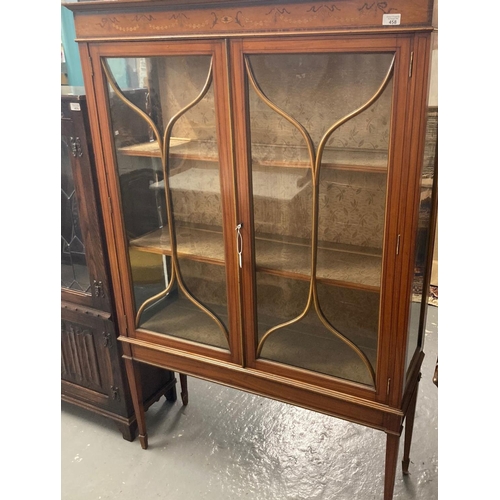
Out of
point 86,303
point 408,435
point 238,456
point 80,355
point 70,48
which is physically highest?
point 70,48

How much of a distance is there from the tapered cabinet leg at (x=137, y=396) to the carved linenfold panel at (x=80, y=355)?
7.1 inches

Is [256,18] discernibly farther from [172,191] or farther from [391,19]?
[172,191]

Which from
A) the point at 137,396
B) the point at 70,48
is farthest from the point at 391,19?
the point at 70,48

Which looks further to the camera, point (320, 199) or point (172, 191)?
point (172, 191)

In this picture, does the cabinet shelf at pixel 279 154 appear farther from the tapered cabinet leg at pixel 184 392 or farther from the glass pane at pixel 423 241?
the tapered cabinet leg at pixel 184 392

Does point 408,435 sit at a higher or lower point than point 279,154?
lower

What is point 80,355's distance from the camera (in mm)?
1827

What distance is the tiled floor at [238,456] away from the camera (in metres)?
1.60

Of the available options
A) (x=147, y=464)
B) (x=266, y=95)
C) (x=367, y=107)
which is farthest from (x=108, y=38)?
(x=147, y=464)

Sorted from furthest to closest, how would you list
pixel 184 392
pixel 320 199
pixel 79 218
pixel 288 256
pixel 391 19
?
pixel 184 392 → pixel 79 218 → pixel 288 256 → pixel 320 199 → pixel 391 19

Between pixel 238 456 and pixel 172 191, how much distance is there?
101 centimetres

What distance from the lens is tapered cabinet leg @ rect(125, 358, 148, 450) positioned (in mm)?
1685

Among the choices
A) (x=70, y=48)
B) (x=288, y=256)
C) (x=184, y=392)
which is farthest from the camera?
(x=70, y=48)

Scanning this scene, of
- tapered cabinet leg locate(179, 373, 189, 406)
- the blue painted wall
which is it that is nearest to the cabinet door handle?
tapered cabinet leg locate(179, 373, 189, 406)
